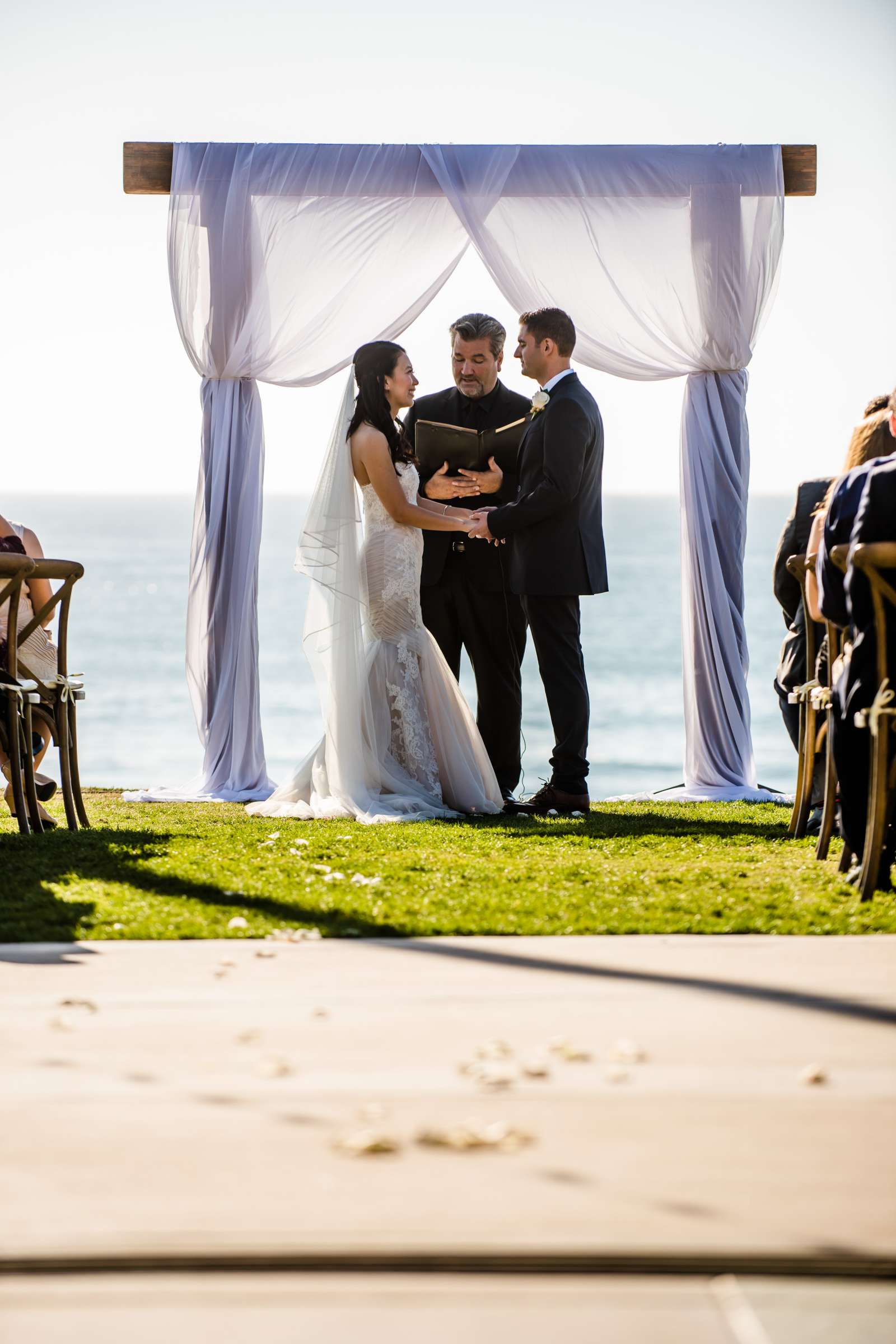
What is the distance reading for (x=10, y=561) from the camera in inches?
148

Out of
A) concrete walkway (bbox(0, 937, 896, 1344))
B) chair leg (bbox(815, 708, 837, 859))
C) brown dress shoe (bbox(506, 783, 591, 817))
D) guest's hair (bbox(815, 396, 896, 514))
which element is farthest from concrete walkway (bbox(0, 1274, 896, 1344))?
brown dress shoe (bbox(506, 783, 591, 817))

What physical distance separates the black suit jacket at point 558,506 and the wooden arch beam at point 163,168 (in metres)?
1.59

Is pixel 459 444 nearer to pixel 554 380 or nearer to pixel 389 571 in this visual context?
pixel 554 380

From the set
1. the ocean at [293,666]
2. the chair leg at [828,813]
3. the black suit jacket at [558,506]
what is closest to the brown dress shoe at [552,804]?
the black suit jacket at [558,506]

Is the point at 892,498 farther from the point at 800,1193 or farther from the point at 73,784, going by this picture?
the point at 73,784

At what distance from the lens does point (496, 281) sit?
19.0 ft

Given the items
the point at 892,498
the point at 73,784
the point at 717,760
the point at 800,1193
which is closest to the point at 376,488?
the point at 73,784

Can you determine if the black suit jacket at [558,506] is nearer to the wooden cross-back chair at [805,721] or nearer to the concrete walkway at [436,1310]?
the wooden cross-back chair at [805,721]

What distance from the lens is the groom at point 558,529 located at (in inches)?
195

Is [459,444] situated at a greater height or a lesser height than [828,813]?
greater

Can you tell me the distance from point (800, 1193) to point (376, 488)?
3.87 metres

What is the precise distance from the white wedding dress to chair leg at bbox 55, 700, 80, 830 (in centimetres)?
72

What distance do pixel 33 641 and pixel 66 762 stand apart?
0.42 metres

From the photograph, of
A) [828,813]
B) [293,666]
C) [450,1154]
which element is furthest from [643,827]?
[293,666]
